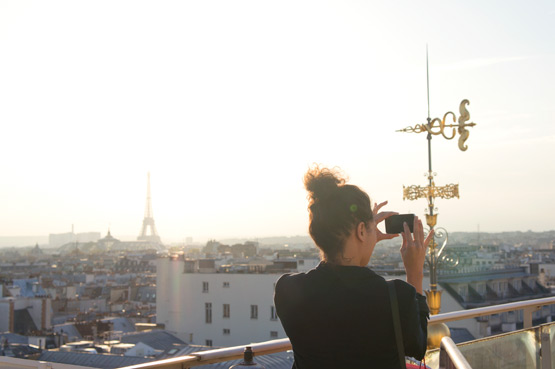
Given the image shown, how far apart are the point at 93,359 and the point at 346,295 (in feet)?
77.8

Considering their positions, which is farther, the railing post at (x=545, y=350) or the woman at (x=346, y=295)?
the railing post at (x=545, y=350)

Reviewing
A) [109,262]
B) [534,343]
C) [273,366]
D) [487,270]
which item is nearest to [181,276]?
[487,270]

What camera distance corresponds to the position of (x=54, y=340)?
36250 mm

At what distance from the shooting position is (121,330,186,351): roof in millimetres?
33219

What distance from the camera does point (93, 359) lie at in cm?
2416

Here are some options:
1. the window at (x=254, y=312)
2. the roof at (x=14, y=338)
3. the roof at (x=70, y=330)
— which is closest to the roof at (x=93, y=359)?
the roof at (x=14, y=338)

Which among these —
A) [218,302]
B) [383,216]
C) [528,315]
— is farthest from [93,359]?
[383,216]

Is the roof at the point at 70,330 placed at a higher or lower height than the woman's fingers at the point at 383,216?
lower

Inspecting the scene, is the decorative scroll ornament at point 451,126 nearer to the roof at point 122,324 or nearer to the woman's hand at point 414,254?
the woman's hand at point 414,254

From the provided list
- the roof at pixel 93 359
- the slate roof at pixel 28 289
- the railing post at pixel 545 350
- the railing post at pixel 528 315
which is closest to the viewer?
the railing post at pixel 545 350

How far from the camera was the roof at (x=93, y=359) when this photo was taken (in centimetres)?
2309

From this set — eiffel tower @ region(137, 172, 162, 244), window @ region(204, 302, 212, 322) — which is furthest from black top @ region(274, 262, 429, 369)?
eiffel tower @ region(137, 172, 162, 244)

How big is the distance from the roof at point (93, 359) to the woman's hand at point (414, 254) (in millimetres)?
21578

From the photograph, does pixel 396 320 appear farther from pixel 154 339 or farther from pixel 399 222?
pixel 154 339
